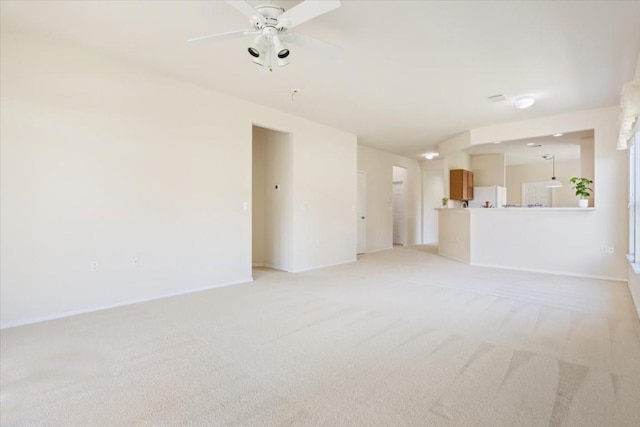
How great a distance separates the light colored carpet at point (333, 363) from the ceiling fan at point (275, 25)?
93.8 inches

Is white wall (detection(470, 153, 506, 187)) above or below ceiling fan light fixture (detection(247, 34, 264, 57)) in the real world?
below

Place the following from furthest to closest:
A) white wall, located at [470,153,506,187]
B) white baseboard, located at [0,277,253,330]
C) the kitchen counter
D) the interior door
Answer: white wall, located at [470,153,506,187] < the interior door < the kitchen counter < white baseboard, located at [0,277,253,330]

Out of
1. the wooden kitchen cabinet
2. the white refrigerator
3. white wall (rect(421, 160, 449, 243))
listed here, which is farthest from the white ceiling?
white wall (rect(421, 160, 449, 243))

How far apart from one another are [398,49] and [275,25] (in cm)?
144

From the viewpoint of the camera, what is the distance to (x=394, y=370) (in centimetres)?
213

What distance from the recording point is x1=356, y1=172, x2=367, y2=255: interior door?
26.1 ft

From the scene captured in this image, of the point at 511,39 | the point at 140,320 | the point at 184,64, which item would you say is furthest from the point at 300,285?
the point at 511,39

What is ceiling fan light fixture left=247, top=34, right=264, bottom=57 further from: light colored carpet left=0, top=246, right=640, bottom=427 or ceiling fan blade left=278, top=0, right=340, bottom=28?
light colored carpet left=0, top=246, right=640, bottom=427

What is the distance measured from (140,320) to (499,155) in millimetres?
8609

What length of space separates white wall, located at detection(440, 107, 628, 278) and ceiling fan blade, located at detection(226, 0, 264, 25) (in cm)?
551

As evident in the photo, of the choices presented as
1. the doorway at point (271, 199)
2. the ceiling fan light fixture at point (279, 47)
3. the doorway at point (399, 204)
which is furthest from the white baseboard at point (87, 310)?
the doorway at point (399, 204)

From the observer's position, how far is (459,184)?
764cm

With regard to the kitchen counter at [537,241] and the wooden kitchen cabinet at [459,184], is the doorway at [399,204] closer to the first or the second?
the wooden kitchen cabinet at [459,184]

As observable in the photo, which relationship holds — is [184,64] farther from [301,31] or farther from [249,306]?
[249,306]
